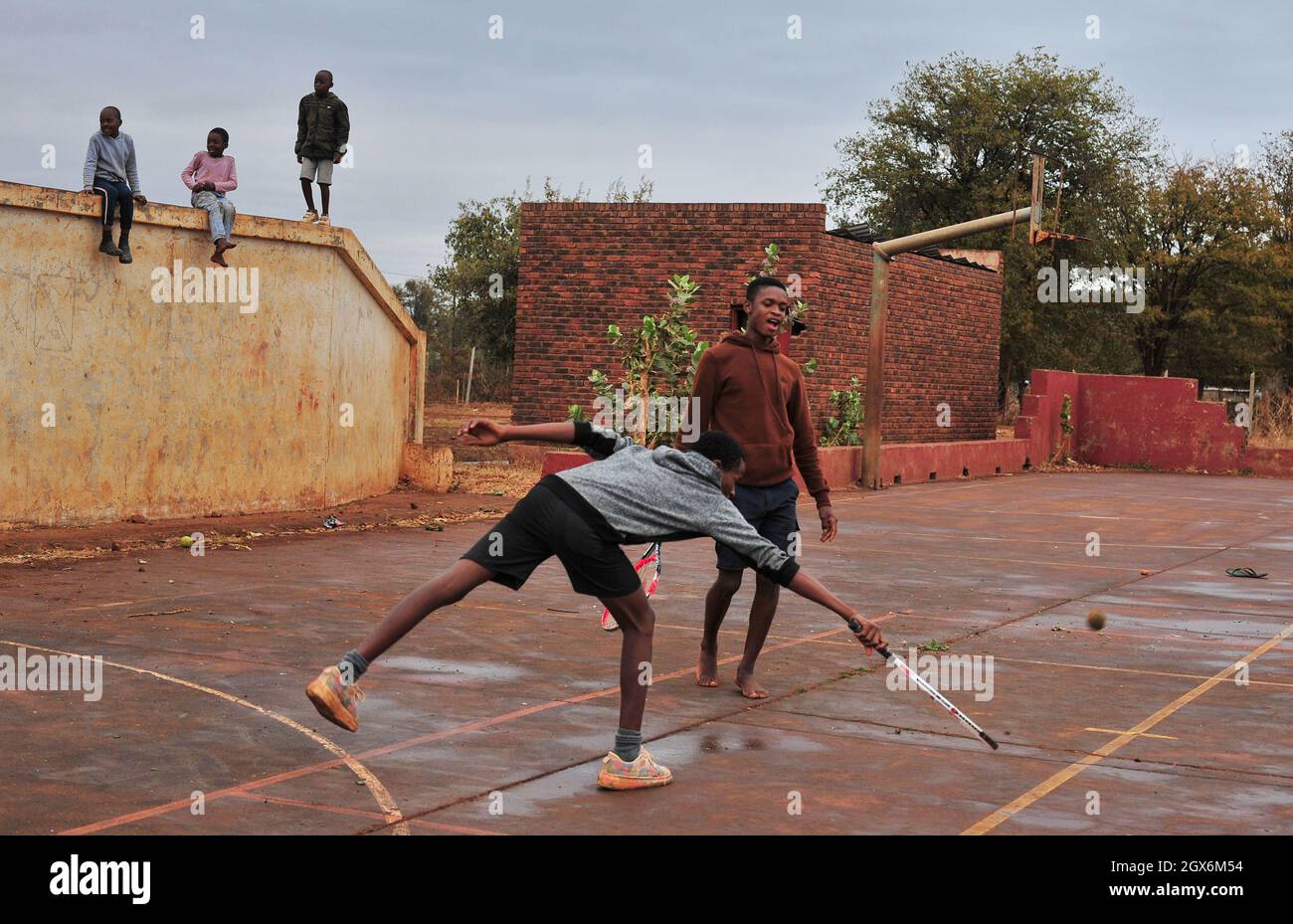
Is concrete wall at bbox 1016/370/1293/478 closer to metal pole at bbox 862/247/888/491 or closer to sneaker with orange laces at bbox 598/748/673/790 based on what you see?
metal pole at bbox 862/247/888/491

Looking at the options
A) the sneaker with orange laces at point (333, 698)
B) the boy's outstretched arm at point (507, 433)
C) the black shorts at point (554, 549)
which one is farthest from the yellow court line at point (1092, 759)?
the sneaker with orange laces at point (333, 698)

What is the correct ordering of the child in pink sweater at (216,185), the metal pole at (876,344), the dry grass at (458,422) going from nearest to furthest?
1. the child in pink sweater at (216,185)
2. the metal pole at (876,344)
3. the dry grass at (458,422)

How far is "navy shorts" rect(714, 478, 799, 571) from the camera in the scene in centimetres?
806

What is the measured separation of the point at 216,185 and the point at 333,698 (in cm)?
1106

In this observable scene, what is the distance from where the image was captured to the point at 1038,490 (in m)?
25.9

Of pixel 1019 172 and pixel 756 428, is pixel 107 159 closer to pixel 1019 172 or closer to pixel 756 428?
pixel 756 428

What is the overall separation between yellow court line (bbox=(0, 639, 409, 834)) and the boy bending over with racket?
254 millimetres

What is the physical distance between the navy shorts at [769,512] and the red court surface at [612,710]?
2.56ft

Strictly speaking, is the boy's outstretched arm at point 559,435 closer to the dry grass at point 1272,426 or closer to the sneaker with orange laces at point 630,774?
the sneaker with orange laces at point 630,774

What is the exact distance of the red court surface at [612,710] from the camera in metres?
5.83

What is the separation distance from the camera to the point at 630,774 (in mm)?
6105

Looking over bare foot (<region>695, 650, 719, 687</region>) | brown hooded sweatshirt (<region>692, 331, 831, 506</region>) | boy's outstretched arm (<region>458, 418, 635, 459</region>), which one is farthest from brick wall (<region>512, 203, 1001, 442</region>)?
boy's outstretched arm (<region>458, 418, 635, 459</region>)
